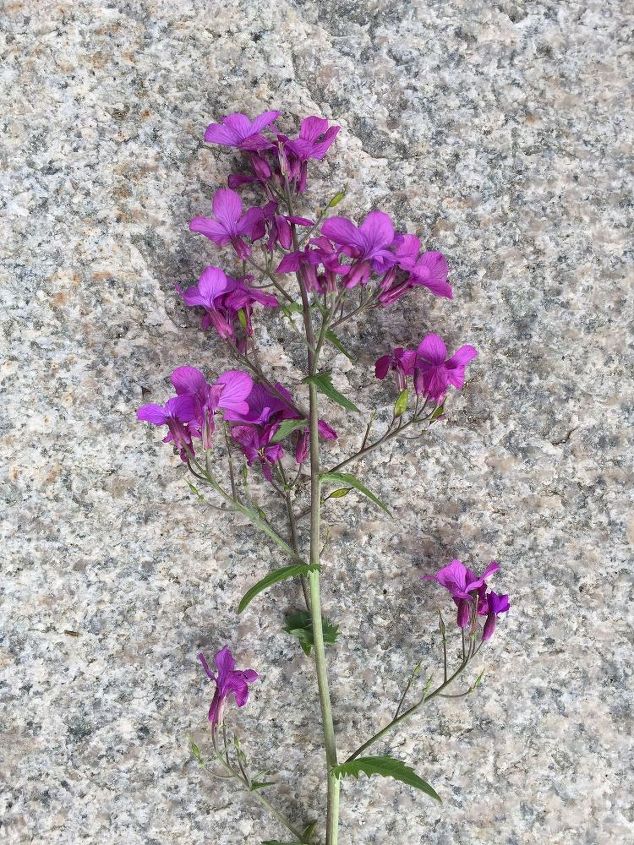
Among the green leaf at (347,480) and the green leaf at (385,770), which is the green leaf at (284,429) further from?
the green leaf at (385,770)

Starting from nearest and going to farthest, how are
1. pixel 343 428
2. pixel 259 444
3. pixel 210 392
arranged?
pixel 210 392 → pixel 259 444 → pixel 343 428

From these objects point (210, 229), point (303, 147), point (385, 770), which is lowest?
point (385, 770)

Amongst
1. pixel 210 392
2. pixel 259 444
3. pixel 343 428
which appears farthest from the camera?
pixel 343 428

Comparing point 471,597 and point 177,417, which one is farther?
point 471,597

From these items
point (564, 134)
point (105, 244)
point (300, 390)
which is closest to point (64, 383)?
point (105, 244)

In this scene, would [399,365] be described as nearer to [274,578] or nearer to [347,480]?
[347,480]

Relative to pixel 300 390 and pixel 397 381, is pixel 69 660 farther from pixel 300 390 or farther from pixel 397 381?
pixel 397 381

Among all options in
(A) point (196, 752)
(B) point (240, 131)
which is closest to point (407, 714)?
(A) point (196, 752)
